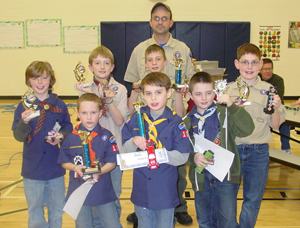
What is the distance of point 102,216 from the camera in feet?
7.20

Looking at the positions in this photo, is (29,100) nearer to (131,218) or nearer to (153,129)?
(153,129)

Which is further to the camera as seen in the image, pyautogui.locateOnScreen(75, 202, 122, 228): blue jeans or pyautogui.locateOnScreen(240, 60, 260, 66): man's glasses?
pyautogui.locateOnScreen(240, 60, 260, 66): man's glasses

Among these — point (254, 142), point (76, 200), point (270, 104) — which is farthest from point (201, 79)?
point (76, 200)

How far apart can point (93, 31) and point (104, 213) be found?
29.4ft

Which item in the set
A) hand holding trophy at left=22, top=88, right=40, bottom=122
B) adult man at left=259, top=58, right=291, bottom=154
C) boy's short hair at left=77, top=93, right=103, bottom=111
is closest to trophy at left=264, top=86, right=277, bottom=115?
boy's short hair at left=77, top=93, right=103, bottom=111

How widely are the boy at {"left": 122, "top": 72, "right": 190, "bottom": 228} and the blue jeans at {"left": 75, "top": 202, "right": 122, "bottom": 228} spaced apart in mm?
243

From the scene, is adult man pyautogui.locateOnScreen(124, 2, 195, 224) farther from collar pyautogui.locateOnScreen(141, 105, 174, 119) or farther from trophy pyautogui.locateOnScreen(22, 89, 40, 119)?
trophy pyautogui.locateOnScreen(22, 89, 40, 119)

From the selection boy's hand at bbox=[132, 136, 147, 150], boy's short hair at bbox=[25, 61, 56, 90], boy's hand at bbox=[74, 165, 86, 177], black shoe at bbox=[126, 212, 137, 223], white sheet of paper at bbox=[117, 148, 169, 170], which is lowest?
black shoe at bbox=[126, 212, 137, 223]

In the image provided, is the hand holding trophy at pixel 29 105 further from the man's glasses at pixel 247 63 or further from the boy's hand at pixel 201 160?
the man's glasses at pixel 247 63

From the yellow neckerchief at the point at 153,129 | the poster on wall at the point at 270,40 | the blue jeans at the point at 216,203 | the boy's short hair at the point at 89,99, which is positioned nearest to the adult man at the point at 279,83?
the blue jeans at the point at 216,203

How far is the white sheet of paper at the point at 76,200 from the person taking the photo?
1990 millimetres

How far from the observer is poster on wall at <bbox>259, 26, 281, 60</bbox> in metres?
10.0

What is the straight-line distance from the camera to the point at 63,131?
2404 mm

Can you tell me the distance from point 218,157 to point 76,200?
108cm
